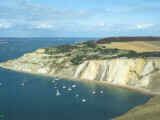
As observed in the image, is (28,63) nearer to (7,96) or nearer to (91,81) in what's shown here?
(91,81)

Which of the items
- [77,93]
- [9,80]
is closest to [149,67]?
[77,93]

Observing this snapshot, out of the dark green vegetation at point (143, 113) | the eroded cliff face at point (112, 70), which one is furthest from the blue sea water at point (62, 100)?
the eroded cliff face at point (112, 70)

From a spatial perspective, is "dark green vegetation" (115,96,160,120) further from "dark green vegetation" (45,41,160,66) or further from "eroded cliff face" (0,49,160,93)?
"dark green vegetation" (45,41,160,66)

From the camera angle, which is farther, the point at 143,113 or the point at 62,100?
the point at 62,100

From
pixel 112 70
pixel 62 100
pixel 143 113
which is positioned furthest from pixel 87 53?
pixel 143 113

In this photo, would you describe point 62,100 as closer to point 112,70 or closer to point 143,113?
point 143,113

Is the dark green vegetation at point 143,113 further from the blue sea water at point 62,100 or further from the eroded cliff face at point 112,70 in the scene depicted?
the eroded cliff face at point 112,70
